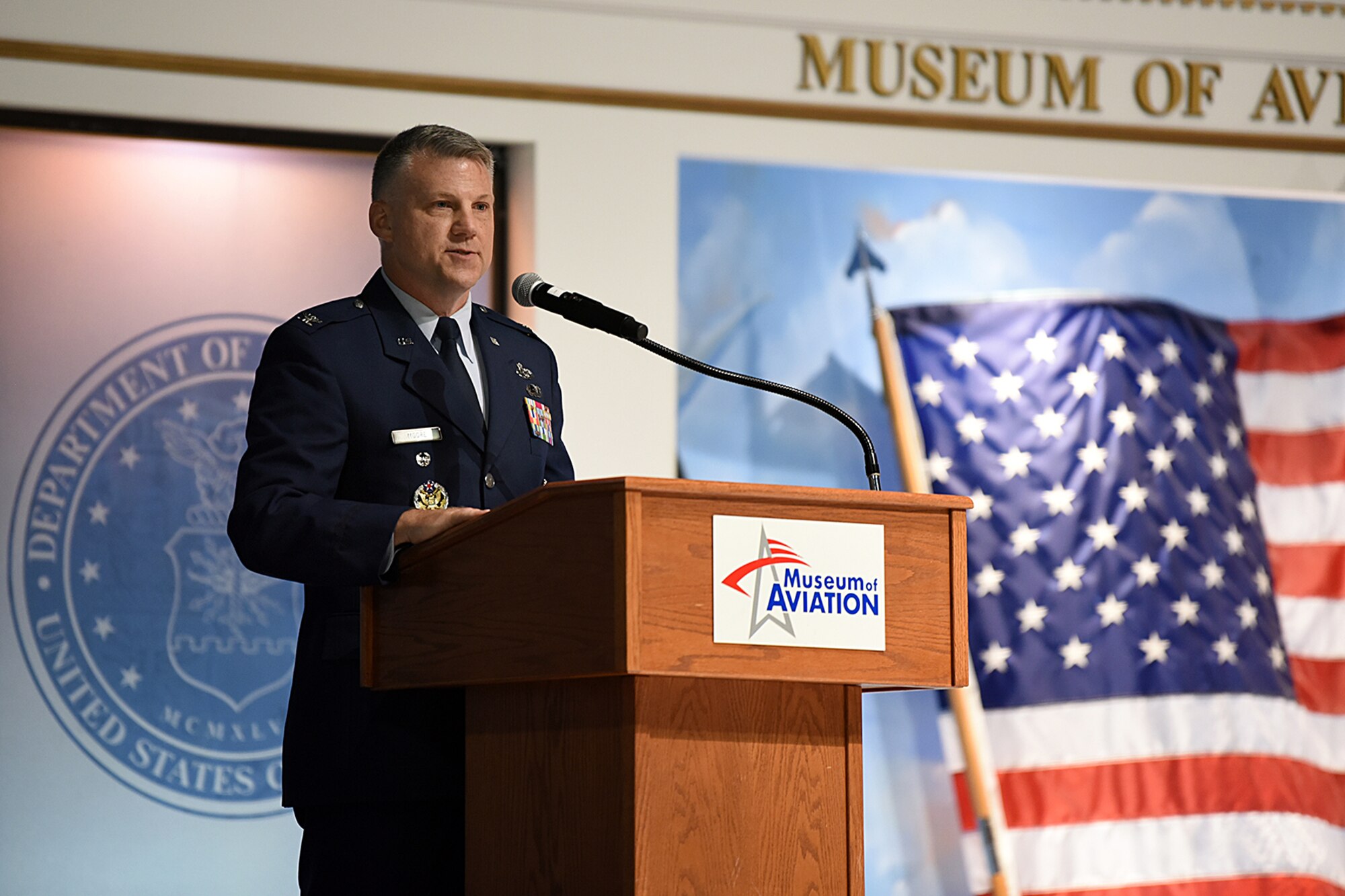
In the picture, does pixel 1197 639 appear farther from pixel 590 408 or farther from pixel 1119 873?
pixel 590 408

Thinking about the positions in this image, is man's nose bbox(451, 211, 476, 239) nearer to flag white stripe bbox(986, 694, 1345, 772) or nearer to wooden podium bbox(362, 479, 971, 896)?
wooden podium bbox(362, 479, 971, 896)

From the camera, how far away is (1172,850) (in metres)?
5.03

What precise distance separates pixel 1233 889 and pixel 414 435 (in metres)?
3.70

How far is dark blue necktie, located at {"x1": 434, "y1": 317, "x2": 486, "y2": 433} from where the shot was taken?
2361mm

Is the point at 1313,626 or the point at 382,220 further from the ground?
the point at 382,220

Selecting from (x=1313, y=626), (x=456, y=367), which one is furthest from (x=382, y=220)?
(x=1313, y=626)

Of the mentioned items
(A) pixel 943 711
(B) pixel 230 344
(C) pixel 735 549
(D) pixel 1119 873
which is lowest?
(D) pixel 1119 873

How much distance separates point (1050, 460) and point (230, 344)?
2.45m

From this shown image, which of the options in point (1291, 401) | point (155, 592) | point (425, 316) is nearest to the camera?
point (425, 316)

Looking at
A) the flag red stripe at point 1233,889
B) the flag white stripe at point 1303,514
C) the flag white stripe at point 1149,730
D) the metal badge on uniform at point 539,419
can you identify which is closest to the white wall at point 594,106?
the flag white stripe at point 1303,514

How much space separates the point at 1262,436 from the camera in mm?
5344

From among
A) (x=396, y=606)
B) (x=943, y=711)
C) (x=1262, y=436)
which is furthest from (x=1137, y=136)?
(x=396, y=606)

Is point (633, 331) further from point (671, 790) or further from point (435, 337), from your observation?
point (671, 790)

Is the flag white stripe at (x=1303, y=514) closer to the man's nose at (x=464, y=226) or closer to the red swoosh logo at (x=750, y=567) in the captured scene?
the man's nose at (x=464, y=226)
